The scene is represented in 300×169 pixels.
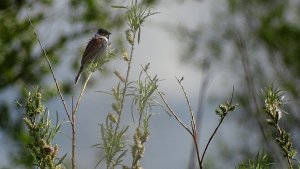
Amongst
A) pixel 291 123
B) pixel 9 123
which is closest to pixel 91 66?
pixel 9 123

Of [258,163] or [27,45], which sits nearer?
[258,163]

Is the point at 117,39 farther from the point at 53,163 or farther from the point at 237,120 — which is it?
the point at 53,163

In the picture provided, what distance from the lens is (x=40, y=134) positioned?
1.82 m

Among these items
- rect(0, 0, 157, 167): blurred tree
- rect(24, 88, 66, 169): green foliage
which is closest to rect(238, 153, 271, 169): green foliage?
rect(24, 88, 66, 169): green foliage

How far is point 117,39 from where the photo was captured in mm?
13688

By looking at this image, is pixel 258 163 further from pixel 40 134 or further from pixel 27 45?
pixel 27 45

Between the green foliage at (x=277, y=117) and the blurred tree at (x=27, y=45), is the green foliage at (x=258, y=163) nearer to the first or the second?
the green foliage at (x=277, y=117)

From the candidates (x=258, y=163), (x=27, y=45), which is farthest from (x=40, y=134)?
(x=27, y=45)

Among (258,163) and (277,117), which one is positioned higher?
(277,117)

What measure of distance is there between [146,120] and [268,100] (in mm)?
377

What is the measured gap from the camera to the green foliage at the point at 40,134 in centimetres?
175

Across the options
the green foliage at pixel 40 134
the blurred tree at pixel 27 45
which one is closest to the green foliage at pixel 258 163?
the green foliage at pixel 40 134

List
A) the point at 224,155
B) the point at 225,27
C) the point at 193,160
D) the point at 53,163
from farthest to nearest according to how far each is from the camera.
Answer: the point at 224,155, the point at 225,27, the point at 53,163, the point at 193,160

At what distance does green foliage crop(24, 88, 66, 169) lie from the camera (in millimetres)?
1748
